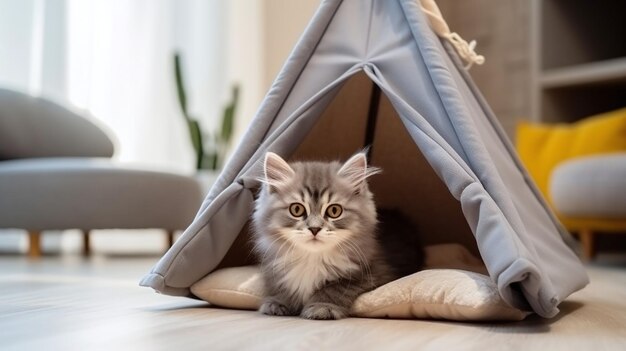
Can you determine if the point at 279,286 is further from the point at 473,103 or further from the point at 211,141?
the point at 211,141

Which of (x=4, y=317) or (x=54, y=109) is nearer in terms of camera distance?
(x=4, y=317)

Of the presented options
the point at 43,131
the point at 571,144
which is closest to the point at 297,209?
the point at 571,144

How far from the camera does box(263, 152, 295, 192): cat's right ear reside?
1736 mm

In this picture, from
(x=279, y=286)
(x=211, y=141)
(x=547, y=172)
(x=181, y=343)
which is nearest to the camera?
(x=181, y=343)

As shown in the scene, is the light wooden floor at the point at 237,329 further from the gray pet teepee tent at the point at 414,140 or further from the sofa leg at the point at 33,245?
the sofa leg at the point at 33,245

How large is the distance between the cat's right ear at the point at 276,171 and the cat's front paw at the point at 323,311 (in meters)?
0.28

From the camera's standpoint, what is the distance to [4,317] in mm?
1715

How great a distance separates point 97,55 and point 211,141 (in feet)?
2.89

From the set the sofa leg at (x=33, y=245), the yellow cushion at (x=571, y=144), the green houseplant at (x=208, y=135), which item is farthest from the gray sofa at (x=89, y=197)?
the yellow cushion at (x=571, y=144)

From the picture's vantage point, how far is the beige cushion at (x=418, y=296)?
160 cm

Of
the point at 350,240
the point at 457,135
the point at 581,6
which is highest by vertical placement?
the point at 581,6

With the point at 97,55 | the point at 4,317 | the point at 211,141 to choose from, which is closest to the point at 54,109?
the point at 97,55

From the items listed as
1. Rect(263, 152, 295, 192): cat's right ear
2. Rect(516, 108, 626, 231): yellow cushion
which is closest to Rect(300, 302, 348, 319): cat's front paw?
Rect(263, 152, 295, 192): cat's right ear

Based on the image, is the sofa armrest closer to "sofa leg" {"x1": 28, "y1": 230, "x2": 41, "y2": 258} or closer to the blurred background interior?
the blurred background interior
